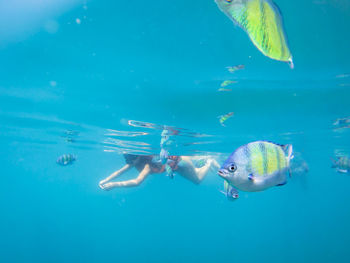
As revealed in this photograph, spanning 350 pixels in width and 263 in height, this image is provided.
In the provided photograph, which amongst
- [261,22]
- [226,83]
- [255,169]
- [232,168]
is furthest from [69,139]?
[261,22]

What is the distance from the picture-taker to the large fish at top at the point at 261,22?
1.60 m

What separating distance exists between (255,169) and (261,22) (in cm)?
150

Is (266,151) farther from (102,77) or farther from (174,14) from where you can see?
(102,77)

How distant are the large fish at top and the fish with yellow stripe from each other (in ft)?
3.95

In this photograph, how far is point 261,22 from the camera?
1.62 meters

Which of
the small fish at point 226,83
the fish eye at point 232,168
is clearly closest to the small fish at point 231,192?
the fish eye at point 232,168

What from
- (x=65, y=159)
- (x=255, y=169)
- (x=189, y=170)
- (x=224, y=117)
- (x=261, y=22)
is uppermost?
(x=224, y=117)

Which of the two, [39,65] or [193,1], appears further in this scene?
[39,65]

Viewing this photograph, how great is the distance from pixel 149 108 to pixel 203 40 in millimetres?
6801

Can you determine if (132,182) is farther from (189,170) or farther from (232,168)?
(232,168)

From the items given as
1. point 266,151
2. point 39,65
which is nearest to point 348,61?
point 266,151

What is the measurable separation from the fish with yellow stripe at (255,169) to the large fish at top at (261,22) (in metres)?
1.20

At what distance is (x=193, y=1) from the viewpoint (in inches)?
246

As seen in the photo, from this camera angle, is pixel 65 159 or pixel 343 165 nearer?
pixel 343 165
